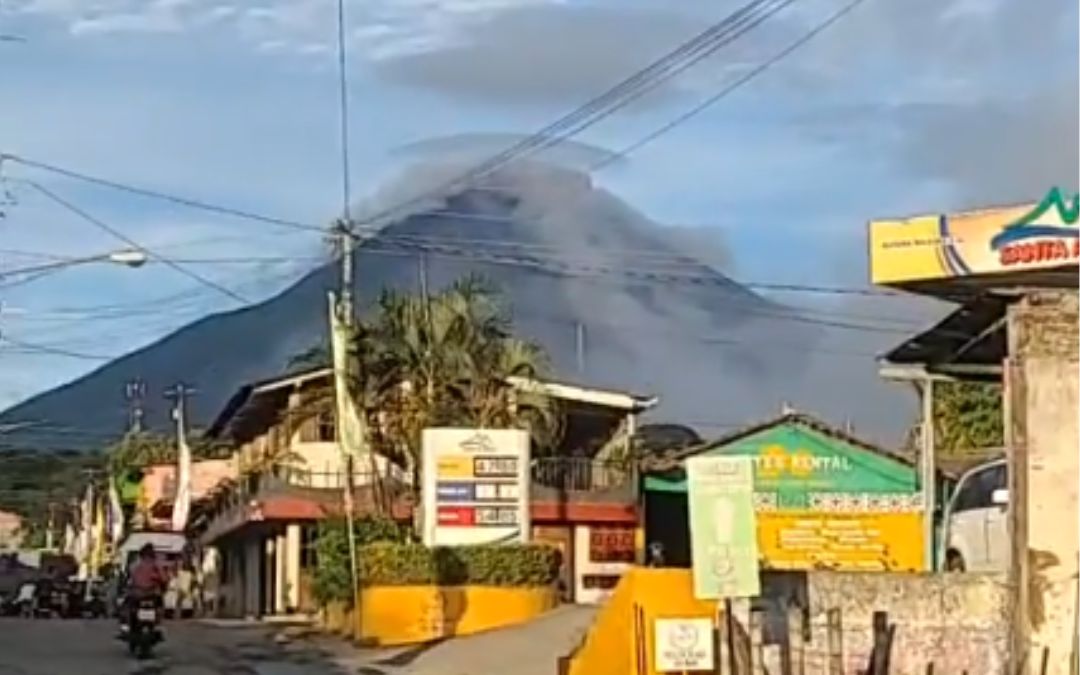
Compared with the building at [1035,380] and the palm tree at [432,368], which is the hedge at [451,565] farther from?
the building at [1035,380]

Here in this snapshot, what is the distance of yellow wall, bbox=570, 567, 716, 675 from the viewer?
19.5 metres

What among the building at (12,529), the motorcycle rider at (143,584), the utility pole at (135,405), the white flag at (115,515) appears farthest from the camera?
the building at (12,529)

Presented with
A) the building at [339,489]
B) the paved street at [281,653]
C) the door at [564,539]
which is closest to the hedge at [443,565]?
the paved street at [281,653]

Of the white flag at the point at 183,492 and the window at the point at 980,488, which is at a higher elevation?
the white flag at the point at 183,492

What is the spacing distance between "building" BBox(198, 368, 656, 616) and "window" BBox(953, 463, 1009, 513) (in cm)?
1565

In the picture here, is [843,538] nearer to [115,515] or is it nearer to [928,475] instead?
[928,475]

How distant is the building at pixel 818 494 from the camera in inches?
1555

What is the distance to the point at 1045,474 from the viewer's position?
17016mm

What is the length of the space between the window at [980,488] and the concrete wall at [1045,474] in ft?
22.1

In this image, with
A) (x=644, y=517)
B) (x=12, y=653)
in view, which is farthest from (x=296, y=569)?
(x=12, y=653)

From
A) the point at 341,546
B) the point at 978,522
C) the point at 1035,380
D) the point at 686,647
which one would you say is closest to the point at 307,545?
the point at 341,546

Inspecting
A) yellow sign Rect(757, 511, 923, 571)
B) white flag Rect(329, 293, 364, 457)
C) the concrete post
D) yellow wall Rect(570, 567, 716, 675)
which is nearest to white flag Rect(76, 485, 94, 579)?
the concrete post

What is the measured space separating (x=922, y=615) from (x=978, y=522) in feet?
14.5

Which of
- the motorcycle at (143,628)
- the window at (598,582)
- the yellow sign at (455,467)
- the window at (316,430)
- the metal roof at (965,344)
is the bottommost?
the motorcycle at (143,628)
